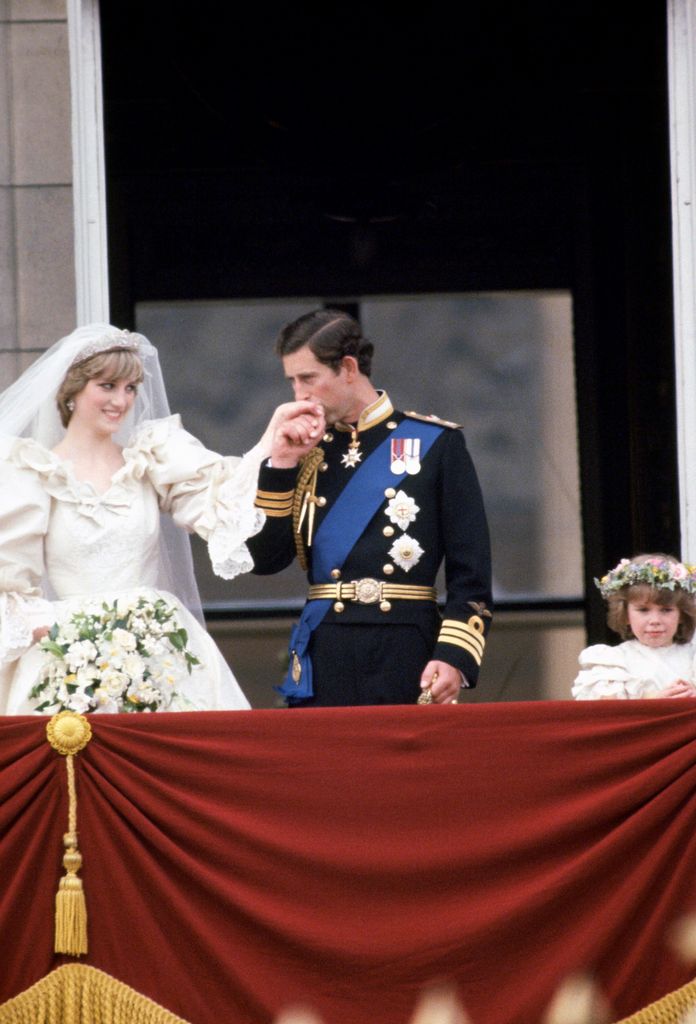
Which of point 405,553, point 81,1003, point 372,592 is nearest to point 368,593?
point 372,592

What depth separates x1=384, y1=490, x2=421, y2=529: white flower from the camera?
477cm

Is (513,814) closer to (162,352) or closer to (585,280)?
(585,280)

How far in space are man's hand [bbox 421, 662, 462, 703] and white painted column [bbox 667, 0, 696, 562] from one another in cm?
158

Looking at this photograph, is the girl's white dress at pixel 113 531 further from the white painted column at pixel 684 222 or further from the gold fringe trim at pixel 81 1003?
the white painted column at pixel 684 222

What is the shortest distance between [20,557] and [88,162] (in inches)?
68.9

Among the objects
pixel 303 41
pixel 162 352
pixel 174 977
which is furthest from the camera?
pixel 162 352

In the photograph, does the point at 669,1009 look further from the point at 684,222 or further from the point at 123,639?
the point at 684,222

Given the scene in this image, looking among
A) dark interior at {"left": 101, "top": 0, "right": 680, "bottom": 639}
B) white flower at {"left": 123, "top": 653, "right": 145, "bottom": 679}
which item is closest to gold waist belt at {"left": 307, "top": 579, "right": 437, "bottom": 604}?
white flower at {"left": 123, "top": 653, "right": 145, "bottom": 679}

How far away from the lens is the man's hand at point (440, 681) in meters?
4.53

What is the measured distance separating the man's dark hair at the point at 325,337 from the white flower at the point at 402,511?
0.35 m

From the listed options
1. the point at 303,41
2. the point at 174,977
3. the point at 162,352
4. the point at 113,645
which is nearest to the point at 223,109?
the point at 303,41

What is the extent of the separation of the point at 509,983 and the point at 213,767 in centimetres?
73

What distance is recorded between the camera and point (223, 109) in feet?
26.8

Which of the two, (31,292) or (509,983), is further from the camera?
(31,292)
